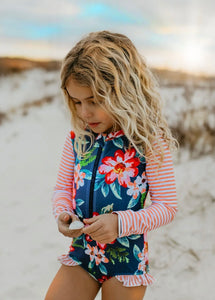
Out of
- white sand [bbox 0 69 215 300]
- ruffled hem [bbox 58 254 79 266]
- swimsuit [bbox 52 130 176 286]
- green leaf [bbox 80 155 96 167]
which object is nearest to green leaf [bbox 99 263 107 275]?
swimsuit [bbox 52 130 176 286]

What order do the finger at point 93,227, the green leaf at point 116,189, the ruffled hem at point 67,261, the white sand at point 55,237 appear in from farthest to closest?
1. the white sand at point 55,237
2. the ruffled hem at point 67,261
3. the green leaf at point 116,189
4. the finger at point 93,227

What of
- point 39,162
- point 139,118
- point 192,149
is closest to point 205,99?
point 192,149

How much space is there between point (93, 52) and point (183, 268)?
6.77 feet

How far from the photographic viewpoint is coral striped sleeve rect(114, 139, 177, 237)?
1.31 meters

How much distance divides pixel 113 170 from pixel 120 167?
0.09ft

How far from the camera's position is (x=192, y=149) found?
536cm

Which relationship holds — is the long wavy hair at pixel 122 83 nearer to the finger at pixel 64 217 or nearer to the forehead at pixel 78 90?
the forehead at pixel 78 90

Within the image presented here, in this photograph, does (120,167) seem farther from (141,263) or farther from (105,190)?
(141,263)

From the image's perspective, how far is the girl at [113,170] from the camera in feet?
4.29

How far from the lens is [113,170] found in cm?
137

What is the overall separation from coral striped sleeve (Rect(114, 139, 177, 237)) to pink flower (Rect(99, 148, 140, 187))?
0.05m

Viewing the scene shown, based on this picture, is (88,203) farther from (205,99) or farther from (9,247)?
(205,99)

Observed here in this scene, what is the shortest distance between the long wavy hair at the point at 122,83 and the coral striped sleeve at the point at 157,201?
4 centimetres

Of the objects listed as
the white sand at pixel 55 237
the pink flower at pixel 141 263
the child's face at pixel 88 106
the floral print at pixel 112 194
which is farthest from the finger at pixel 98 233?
the white sand at pixel 55 237
